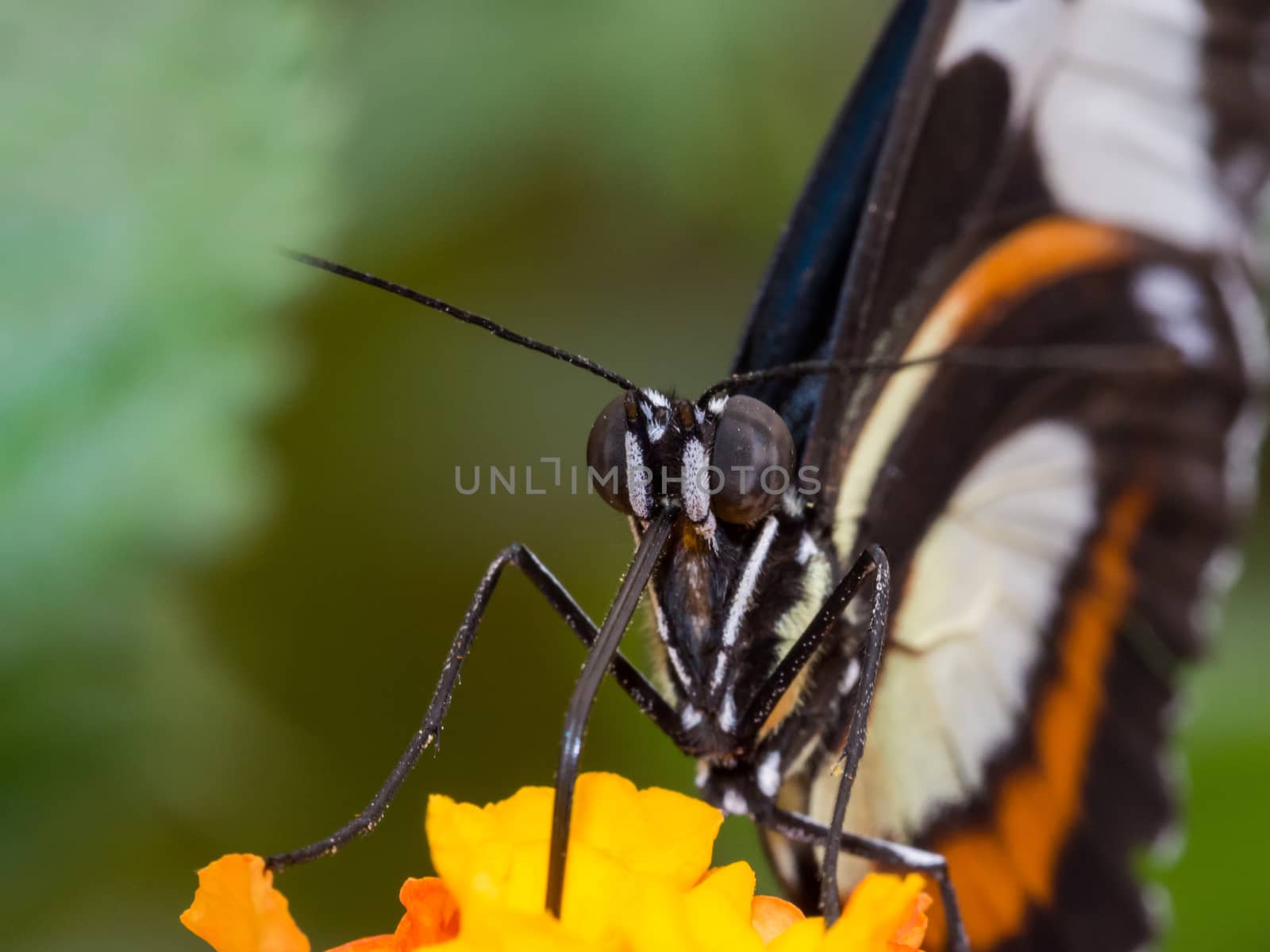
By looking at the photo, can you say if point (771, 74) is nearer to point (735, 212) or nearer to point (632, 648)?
point (735, 212)

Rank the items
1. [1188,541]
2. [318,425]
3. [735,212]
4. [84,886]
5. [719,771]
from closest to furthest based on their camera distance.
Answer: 1. [719,771]
2. [84,886]
3. [1188,541]
4. [318,425]
5. [735,212]

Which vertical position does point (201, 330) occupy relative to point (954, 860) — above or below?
above

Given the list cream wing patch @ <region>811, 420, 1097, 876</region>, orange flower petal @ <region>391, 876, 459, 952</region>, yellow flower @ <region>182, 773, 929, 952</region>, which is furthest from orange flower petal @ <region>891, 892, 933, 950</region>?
cream wing patch @ <region>811, 420, 1097, 876</region>

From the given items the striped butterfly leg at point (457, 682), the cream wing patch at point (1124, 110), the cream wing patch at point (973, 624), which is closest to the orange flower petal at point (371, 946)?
the striped butterfly leg at point (457, 682)

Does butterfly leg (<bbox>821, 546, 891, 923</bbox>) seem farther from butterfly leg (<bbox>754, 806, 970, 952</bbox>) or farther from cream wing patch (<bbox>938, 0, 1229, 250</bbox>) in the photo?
cream wing patch (<bbox>938, 0, 1229, 250</bbox>)

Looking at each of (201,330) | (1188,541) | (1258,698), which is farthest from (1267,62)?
(201,330)

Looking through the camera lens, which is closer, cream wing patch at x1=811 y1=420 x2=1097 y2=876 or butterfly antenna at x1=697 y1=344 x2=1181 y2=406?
butterfly antenna at x1=697 y1=344 x2=1181 y2=406
